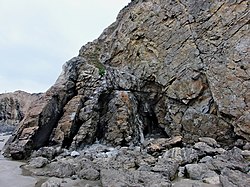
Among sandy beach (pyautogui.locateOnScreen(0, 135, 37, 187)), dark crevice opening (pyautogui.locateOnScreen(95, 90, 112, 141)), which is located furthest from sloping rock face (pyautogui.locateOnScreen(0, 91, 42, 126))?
sandy beach (pyautogui.locateOnScreen(0, 135, 37, 187))

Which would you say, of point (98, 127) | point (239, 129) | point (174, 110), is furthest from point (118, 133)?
point (239, 129)

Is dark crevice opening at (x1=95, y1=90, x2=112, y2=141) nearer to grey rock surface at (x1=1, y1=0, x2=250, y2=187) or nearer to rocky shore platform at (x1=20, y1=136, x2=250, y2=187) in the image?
grey rock surface at (x1=1, y1=0, x2=250, y2=187)

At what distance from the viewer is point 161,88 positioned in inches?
938

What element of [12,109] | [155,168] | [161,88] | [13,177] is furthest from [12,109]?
[155,168]

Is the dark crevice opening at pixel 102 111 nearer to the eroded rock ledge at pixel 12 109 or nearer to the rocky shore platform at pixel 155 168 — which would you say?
the rocky shore platform at pixel 155 168

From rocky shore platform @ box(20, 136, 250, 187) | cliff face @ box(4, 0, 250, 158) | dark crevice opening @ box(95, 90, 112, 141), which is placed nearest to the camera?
rocky shore platform @ box(20, 136, 250, 187)

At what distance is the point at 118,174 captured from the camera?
12.4 metres

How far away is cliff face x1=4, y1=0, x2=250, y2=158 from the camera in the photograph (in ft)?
64.4

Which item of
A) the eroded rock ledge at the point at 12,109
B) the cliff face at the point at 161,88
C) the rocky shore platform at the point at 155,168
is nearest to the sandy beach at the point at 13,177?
the rocky shore platform at the point at 155,168

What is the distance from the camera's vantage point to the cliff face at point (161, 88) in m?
19.6

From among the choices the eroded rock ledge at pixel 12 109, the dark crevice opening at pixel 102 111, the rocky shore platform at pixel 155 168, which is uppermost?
the eroded rock ledge at pixel 12 109

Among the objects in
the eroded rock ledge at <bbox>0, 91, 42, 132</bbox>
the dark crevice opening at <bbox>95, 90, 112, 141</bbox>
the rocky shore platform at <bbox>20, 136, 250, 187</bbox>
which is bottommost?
the rocky shore platform at <bbox>20, 136, 250, 187</bbox>

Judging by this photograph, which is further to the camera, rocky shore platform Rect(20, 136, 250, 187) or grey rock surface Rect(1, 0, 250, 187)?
grey rock surface Rect(1, 0, 250, 187)

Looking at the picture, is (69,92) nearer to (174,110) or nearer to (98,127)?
(98,127)
